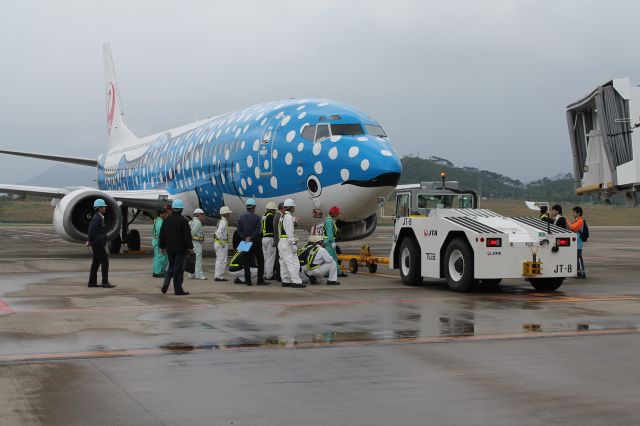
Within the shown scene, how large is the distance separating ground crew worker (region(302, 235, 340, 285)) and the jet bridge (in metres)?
7.55

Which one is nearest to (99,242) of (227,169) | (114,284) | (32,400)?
(114,284)

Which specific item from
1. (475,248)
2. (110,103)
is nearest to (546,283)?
(475,248)

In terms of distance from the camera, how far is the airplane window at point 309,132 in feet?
62.8

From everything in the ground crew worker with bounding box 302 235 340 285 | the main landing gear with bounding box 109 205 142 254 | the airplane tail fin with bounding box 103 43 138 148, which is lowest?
the ground crew worker with bounding box 302 235 340 285

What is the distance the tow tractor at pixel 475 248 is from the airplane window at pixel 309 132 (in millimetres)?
3159

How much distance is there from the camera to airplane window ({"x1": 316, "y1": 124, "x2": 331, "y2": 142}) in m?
18.9

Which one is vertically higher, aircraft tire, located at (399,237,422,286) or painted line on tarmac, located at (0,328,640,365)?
aircraft tire, located at (399,237,422,286)

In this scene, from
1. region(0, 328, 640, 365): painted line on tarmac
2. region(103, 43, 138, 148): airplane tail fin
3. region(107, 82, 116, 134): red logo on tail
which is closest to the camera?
region(0, 328, 640, 365): painted line on tarmac

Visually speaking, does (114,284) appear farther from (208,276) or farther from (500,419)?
(500,419)

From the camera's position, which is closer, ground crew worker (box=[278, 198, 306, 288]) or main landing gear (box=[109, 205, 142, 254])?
ground crew worker (box=[278, 198, 306, 288])

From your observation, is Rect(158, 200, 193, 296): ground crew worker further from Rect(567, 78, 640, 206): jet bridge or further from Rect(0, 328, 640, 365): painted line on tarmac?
Rect(567, 78, 640, 206): jet bridge

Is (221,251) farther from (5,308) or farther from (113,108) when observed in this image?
(113,108)

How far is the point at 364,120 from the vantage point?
63.5 ft

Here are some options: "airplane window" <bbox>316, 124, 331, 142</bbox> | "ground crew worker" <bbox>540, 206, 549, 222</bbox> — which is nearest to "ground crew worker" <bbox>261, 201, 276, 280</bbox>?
"airplane window" <bbox>316, 124, 331, 142</bbox>
